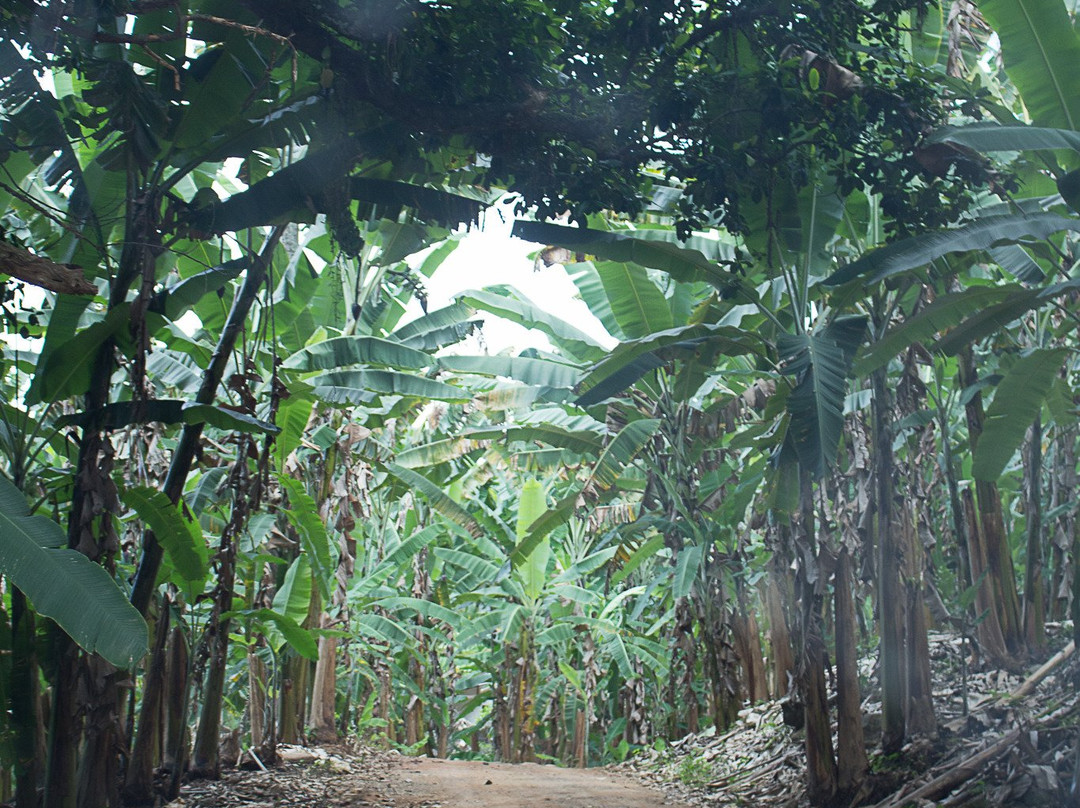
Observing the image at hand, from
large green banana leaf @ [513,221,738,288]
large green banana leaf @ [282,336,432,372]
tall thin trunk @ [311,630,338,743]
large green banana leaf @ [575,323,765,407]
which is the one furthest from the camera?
tall thin trunk @ [311,630,338,743]

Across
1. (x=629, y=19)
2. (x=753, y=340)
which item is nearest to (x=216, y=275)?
(x=629, y=19)

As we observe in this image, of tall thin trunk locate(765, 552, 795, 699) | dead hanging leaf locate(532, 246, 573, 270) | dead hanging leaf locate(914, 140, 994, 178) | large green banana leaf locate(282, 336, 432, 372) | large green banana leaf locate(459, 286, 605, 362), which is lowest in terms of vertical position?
tall thin trunk locate(765, 552, 795, 699)

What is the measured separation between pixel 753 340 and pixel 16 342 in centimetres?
756

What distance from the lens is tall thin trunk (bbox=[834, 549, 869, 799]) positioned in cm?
602

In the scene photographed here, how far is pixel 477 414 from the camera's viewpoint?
1290 cm

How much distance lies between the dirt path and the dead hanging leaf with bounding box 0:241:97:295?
4877 millimetres

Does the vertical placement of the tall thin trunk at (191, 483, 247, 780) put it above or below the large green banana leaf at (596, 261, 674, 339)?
below

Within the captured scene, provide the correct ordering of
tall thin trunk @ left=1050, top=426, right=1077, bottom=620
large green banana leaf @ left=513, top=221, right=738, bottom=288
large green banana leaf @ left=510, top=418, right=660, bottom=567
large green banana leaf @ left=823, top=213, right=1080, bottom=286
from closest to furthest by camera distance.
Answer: large green banana leaf @ left=823, top=213, right=1080, bottom=286 → large green banana leaf @ left=513, top=221, right=738, bottom=288 → tall thin trunk @ left=1050, top=426, right=1077, bottom=620 → large green banana leaf @ left=510, top=418, right=660, bottom=567

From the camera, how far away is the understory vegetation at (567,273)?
490cm

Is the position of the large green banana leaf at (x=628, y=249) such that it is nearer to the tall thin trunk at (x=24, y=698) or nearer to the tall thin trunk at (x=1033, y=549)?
the tall thin trunk at (x=1033, y=549)

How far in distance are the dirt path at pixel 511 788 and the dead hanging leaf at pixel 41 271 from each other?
4.88m

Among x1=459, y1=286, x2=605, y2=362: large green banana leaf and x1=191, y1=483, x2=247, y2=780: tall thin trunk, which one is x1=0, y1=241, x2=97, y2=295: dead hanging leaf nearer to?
x1=191, y1=483, x2=247, y2=780: tall thin trunk

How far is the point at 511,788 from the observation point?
28.1ft

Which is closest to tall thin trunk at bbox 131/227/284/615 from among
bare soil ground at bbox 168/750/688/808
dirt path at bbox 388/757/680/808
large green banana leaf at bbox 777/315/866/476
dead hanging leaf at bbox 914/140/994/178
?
bare soil ground at bbox 168/750/688/808
